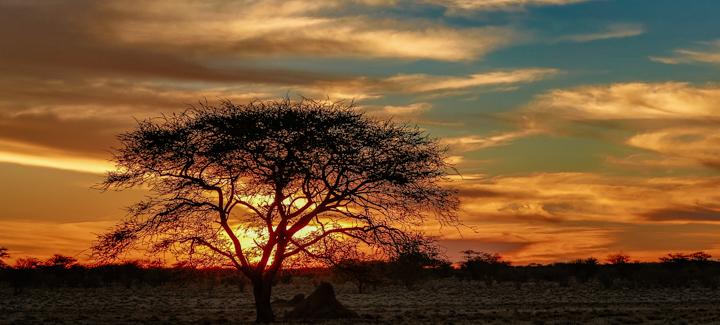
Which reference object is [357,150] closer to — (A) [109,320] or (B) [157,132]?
(B) [157,132]

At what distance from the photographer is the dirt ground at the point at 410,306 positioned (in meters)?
36.3

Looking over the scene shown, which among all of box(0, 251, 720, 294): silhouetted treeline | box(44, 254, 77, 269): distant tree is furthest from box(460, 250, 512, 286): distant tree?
box(44, 254, 77, 269): distant tree

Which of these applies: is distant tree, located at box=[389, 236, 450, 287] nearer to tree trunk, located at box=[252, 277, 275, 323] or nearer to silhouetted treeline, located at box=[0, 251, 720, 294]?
tree trunk, located at box=[252, 277, 275, 323]

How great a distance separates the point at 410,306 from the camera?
5172cm

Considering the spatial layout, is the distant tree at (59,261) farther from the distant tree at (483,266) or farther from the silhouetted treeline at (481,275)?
the distant tree at (483,266)

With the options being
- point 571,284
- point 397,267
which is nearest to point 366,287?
point 571,284

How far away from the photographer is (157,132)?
32.2 meters

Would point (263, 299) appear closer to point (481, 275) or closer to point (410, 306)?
point (410, 306)

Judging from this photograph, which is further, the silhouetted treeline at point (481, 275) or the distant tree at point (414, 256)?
the silhouetted treeline at point (481, 275)

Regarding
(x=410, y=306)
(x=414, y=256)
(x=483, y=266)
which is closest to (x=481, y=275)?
(x=483, y=266)

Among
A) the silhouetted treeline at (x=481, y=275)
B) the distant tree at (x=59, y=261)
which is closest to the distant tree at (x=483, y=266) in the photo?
the silhouetted treeline at (x=481, y=275)

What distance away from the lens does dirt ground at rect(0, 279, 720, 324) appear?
36312mm

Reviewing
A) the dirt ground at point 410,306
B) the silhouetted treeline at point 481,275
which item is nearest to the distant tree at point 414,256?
the dirt ground at point 410,306

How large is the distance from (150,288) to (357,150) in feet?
200
